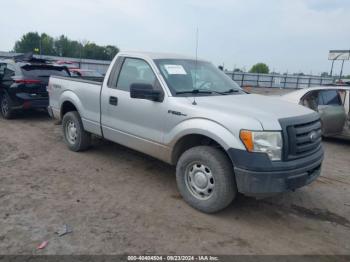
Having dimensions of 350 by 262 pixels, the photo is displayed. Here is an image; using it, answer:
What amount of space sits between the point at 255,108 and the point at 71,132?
3.79 meters

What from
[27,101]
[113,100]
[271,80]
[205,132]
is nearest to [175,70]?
[113,100]

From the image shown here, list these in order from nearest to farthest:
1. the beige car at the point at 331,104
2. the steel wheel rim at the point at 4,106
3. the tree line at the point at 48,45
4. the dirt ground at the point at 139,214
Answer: the dirt ground at the point at 139,214, the beige car at the point at 331,104, the steel wheel rim at the point at 4,106, the tree line at the point at 48,45

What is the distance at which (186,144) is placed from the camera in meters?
4.36

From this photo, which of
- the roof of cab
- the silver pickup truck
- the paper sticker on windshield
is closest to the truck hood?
the silver pickup truck

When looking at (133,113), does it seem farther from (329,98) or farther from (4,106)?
(4,106)

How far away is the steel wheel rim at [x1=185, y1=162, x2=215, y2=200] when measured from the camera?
3.96 meters

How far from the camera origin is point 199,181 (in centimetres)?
406

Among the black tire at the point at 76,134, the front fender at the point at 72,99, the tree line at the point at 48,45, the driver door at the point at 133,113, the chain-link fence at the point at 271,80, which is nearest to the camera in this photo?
the driver door at the point at 133,113

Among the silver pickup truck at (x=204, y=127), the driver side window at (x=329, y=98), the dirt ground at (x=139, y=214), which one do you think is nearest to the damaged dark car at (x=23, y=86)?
the dirt ground at (x=139, y=214)

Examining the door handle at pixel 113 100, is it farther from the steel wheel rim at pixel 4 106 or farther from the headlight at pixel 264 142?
the steel wheel rim at pixel 4 106

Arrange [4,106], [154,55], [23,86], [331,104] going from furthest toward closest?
1. [4,106]
2. [23,86]
3. [331,104]
4. [154,55]

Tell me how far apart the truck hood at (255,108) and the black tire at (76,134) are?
273 cm

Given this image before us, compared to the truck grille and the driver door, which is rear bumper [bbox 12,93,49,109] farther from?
the truck grille

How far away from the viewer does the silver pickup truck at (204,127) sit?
A: 11.7ft
